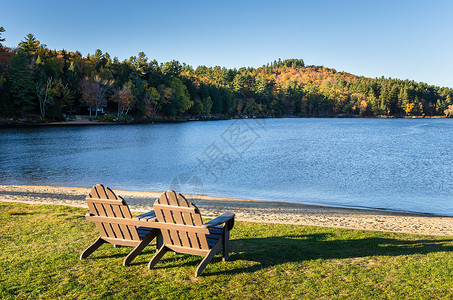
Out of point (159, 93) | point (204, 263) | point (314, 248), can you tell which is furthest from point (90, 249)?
point (159, 93)

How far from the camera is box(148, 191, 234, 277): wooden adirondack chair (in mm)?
4996

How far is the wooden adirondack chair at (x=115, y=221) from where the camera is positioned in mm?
5469

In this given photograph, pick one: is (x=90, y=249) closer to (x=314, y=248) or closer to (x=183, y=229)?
(x=183, y=229)

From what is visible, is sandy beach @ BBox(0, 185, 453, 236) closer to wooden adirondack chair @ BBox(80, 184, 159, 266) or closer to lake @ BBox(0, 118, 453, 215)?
lake @ BBox(0, 118, 453, 215)

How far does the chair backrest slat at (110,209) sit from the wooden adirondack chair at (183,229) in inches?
22.3

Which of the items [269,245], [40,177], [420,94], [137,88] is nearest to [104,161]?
[40,177]

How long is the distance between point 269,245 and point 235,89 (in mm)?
Result: 130073

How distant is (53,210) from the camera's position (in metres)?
9.55

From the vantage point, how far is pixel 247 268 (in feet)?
17.8

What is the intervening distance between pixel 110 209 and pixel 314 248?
3741mm

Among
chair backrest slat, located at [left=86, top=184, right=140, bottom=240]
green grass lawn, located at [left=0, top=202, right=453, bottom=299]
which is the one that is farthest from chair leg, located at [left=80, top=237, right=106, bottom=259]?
chair backrest slat, located at [left=86, top=184, right=140, bottom=240]

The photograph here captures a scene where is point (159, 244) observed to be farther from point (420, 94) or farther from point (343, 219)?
point (420, 94)

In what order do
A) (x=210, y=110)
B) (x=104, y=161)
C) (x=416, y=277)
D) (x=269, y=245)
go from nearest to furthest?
(x=416, y=277) → (x=269, y=245) → (x=104, y=161) → (x=210, y=110)

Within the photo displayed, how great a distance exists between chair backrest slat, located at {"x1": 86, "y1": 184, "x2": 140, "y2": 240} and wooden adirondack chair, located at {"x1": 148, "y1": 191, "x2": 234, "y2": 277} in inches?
22.3
